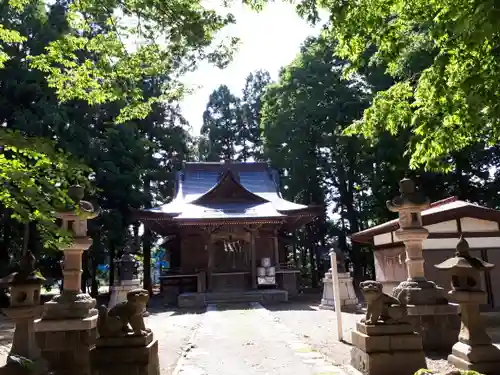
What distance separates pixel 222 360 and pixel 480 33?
5.74 metres

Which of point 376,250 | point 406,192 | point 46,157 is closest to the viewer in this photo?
point 46,157

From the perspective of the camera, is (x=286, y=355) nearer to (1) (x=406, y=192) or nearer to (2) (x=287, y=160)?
(1) (x=406, y=192)

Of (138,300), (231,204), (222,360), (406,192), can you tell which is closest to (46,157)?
(138,300)

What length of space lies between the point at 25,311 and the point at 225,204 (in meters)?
15.5

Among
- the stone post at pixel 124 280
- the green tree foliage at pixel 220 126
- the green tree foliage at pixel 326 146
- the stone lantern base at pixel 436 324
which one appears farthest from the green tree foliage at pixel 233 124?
the stone lantern base at pixel 436 324

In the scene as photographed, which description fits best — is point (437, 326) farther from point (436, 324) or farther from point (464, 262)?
point (464, 262)

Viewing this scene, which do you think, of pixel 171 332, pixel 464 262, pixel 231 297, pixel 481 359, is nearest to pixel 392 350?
pixel 481 359

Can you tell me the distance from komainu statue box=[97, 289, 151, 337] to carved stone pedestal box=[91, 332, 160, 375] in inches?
3.0

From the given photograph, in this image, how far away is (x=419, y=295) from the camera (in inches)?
289

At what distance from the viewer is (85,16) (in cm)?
621

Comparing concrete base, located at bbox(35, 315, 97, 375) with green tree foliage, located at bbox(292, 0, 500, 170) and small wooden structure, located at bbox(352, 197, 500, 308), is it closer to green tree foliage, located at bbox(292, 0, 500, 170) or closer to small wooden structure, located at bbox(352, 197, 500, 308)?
green tree foliage, located at bbox(292, 0, 500, 170)

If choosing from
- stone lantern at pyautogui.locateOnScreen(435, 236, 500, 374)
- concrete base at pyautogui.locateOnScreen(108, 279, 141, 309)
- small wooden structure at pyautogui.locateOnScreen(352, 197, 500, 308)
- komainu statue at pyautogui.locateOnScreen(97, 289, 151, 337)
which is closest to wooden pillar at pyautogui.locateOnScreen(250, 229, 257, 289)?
concrete base at pyautogui.locateOnScreen(108, 279, 141, 309)

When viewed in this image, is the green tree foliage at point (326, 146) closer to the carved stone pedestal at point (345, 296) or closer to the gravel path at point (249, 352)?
the carved stone pedestal at point (345, 296)

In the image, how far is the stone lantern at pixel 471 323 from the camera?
4.96 m
